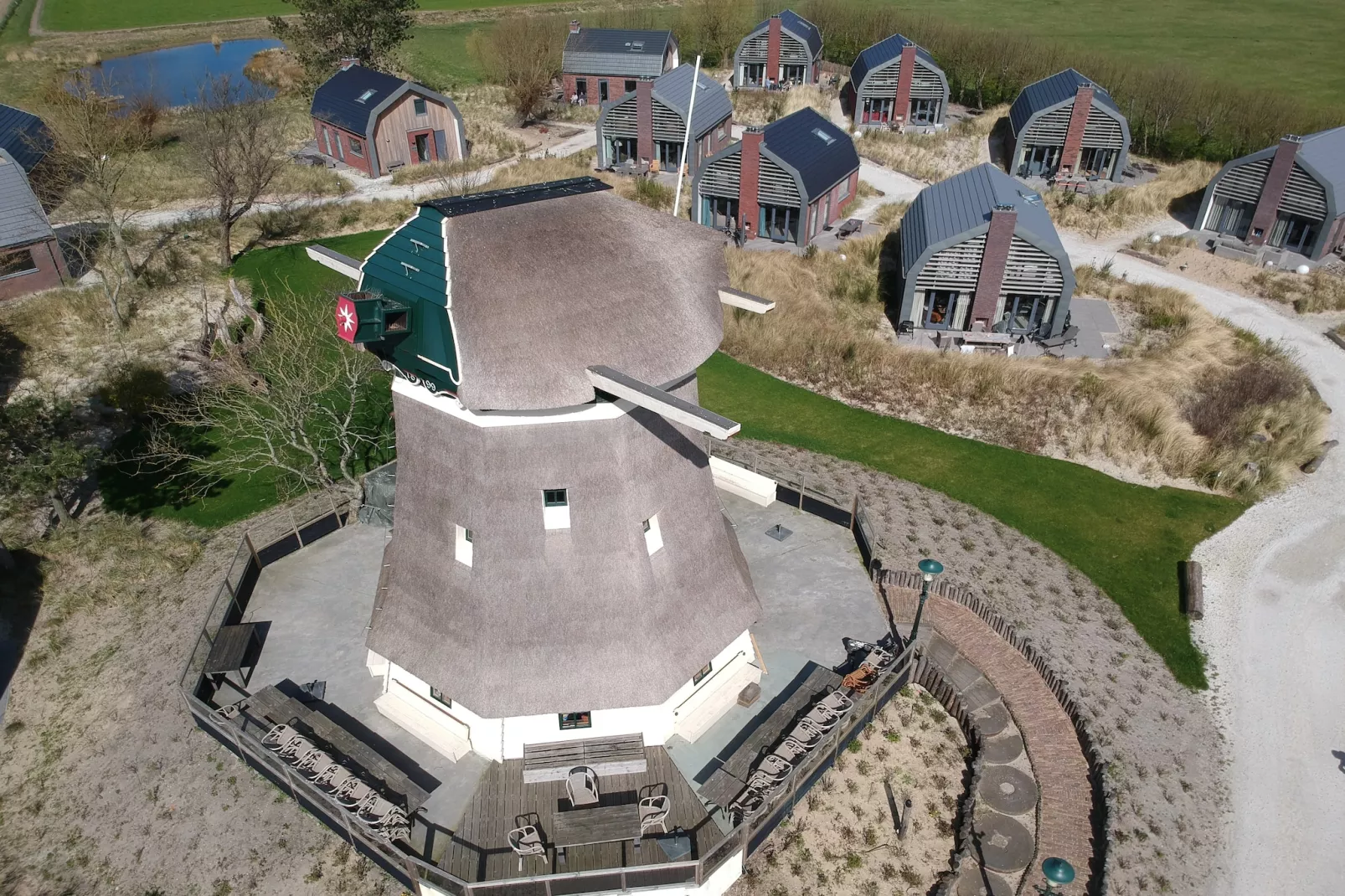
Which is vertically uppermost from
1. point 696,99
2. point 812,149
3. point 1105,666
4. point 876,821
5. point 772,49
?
point 772,49

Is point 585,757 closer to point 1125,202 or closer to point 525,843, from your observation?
point 525,843

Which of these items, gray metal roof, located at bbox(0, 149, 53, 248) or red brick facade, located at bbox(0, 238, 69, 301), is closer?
gray metal roof, located at bbox(0, 149, 53, 248)

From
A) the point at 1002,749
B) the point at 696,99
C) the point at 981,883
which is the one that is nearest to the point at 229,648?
the point at 981,883

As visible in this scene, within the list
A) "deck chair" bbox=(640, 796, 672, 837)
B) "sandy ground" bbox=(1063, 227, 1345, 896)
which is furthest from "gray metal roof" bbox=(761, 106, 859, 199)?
"deck chair" bbox=(640, 796, 672, 837)

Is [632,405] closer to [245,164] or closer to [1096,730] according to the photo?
[1096,730]

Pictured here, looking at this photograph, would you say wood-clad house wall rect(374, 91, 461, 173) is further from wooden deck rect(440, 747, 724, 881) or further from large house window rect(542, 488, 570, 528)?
wooden deck rect(440, 747, 724, 881)

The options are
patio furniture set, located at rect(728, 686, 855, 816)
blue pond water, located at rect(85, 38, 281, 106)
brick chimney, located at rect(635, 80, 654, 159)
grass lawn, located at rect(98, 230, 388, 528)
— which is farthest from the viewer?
blue pond water, located at rect(85, 38, 281, 106)

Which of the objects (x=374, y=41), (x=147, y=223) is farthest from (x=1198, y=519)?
(x=374, y=41)
